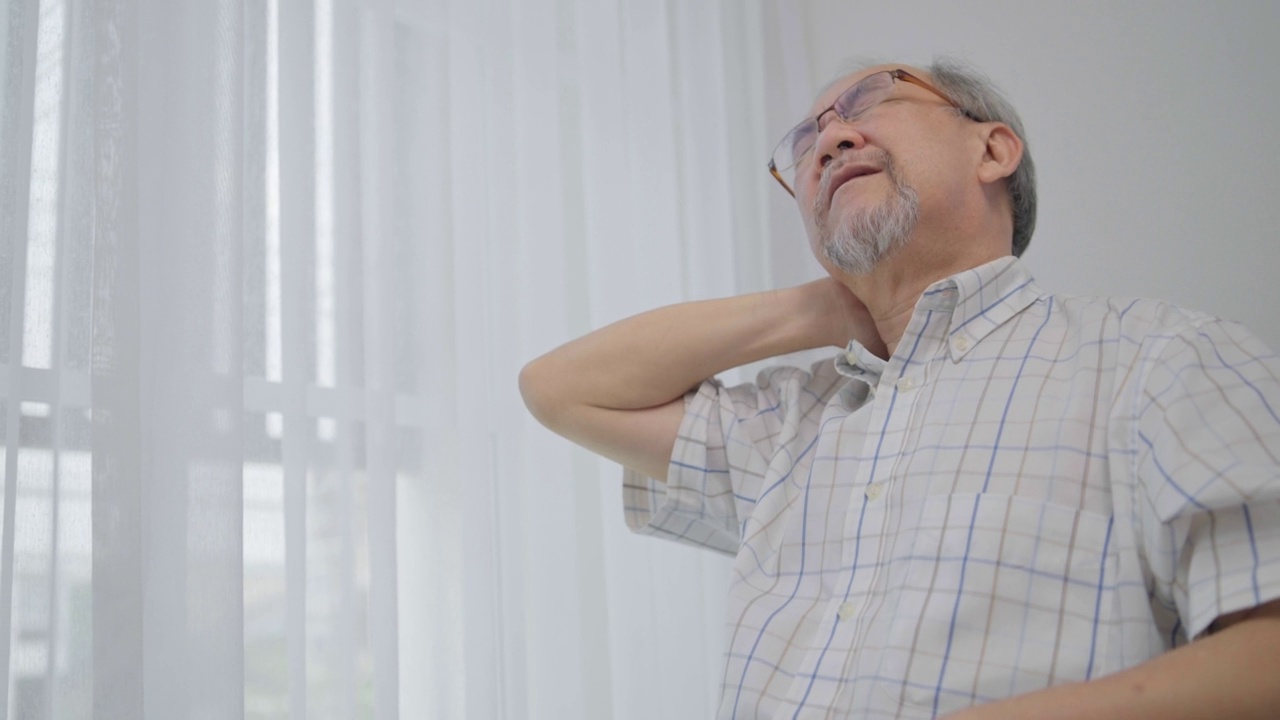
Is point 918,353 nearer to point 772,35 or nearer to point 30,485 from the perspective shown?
point 30,485

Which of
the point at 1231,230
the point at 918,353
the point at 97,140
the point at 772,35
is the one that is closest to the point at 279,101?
the point at 97,140

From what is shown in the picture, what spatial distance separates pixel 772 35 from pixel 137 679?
1.82 m

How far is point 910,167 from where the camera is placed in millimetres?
1314

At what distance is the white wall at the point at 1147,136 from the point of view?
1.63 meters

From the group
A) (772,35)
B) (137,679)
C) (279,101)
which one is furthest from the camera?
(772,35)

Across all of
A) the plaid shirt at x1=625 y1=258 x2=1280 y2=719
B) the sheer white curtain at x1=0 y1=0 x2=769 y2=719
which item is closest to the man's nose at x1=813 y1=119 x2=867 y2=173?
the plaid shirt at x1=625 y1=258 x2=1280 y2=719

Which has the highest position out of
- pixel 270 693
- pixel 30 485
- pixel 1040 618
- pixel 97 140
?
pixel 97 140

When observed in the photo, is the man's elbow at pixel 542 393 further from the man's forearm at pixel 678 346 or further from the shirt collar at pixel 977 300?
the shirt collar at pixel 977 300

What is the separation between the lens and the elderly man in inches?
34.0

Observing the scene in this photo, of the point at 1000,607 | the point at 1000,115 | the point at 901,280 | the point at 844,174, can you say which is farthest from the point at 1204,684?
the point at 1000,115

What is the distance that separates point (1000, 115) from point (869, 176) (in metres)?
0.25

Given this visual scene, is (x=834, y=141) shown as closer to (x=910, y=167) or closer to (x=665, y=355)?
(x=910, y=167)

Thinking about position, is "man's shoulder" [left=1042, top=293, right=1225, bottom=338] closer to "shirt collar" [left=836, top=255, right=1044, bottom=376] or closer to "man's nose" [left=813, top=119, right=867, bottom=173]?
"shirt collar" [left=836, top=255, right=1044, bottom=376]

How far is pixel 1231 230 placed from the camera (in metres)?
1.64
